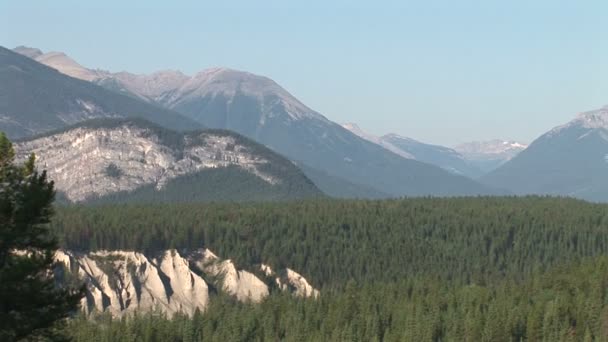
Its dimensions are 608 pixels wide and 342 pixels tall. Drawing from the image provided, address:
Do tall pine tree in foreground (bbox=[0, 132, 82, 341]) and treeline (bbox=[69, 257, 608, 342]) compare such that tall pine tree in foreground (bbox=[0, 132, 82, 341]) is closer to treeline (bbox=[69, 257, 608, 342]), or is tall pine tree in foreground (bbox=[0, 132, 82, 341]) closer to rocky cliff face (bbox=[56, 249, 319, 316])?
treeline (bbox=[69, 257, 608, 342])

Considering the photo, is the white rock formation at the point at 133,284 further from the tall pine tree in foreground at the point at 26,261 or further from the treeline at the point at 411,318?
the tall pine tree in foreground at the point at 26,261

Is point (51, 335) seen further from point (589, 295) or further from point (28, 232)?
point (589, 295)

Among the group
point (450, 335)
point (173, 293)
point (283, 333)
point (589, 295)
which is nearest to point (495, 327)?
point (450, 335)

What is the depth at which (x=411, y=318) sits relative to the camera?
13488cm

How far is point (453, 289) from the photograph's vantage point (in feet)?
555

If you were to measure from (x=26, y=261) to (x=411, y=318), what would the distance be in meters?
93.0

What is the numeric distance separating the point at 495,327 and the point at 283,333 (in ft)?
102

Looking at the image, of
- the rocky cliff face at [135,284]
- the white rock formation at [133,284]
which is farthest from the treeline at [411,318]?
the white rock formation at [133,284]

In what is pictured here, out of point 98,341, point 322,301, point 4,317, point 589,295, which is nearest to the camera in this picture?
point 4,317

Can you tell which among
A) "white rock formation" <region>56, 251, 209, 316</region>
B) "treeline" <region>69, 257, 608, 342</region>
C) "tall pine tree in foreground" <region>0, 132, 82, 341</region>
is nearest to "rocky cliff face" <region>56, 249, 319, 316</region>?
"white rock formation" <region>56, 251, 209, 316</region>

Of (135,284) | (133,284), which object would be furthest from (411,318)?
(135,284)

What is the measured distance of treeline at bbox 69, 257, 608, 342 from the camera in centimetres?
12744

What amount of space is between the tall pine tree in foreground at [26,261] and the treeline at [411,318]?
68.4m

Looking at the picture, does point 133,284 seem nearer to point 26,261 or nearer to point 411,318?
point 411,318
